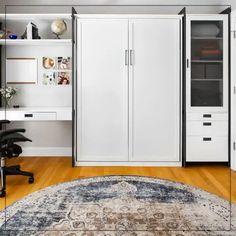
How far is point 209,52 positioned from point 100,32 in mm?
993

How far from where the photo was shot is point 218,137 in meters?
3.01

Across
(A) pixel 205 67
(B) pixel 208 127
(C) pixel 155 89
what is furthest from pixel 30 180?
(A) pixel 205 67

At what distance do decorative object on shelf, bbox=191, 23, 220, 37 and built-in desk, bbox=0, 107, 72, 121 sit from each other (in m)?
1.33

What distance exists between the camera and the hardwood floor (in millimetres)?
2254

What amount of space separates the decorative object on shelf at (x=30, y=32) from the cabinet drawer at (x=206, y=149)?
1.69 meters

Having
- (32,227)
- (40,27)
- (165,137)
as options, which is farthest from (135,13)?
(32,227)

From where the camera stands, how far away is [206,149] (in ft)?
9.91

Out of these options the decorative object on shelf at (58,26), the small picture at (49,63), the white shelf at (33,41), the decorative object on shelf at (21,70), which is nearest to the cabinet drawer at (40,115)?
the decorative object on shelf at (21,70)

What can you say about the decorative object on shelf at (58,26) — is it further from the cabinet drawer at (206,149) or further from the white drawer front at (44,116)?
the cabinet drawer at (206,149)

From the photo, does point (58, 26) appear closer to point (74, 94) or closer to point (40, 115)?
point (74, 94)

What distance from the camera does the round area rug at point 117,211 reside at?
157cm

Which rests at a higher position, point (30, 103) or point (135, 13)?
point (135, 13)

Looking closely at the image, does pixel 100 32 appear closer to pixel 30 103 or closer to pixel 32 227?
pixel 30 103

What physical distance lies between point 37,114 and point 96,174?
70 centimetres
